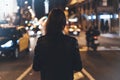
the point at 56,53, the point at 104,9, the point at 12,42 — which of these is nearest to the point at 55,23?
the point at 56,53

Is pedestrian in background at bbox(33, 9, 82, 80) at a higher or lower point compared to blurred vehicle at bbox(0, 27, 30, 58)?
higher

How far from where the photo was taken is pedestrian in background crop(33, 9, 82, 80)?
15.6 feet

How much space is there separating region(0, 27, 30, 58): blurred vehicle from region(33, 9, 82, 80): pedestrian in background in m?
16.1

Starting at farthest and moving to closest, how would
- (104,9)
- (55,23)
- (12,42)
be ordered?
(104,9)
(12,42)
(55,23)

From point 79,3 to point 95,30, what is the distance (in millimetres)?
72623

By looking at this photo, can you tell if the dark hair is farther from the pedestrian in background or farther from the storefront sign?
the storefront sign

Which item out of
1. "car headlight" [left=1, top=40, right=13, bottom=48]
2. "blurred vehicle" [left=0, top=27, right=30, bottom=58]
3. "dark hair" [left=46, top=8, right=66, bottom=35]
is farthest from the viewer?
"car headlight" [left=1, top=40, right=13, bottom=48]

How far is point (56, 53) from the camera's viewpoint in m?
4.82

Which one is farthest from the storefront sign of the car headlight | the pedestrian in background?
the pedestrian in background

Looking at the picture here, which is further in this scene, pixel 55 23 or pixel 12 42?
pixel 12 42

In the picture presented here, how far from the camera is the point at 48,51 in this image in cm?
482

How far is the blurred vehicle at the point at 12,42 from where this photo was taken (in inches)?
826

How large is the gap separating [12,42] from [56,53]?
54.1 ft

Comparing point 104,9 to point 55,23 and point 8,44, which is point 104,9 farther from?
point 55,23
